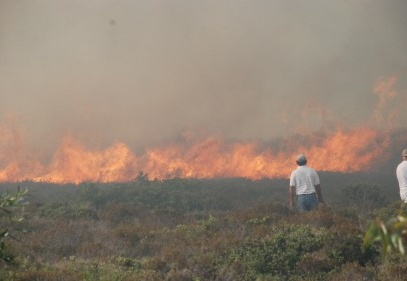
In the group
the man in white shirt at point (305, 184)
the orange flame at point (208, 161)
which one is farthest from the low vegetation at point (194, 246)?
the orange flame at point (208, 161)

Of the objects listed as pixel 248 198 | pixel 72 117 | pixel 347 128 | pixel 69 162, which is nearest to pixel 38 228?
pixel 248 198

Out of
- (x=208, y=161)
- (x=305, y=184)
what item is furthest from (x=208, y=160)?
(x=305, y=184)

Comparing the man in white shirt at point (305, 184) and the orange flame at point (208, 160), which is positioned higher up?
the orange flame at point (208, 160)

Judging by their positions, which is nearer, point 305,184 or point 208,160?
point 305,184

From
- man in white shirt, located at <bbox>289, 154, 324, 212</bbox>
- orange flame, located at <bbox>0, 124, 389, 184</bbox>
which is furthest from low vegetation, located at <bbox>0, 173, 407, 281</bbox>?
orange flame, located at <bbox>0, 124, 389, 184</bbox>

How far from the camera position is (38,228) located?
12.5 m

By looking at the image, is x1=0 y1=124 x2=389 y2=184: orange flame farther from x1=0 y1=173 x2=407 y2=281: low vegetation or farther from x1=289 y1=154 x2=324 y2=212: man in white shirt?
x1=289 y1=154 x2=324 y2=212: man in white shirt

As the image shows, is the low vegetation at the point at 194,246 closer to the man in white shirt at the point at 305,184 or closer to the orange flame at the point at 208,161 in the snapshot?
the man in white shirt at the point at 305,184

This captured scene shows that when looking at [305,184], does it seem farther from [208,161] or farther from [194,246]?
[208,161]

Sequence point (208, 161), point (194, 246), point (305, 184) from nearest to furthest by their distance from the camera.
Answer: point (194, 246), point (305, 184), point (208, 161)

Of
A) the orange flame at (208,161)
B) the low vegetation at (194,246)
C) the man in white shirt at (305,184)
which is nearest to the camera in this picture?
the low vegetation at (194,246)

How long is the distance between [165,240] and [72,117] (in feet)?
93.0

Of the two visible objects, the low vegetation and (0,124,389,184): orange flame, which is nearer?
the low vegetation

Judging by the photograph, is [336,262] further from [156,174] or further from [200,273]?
[156,174]
